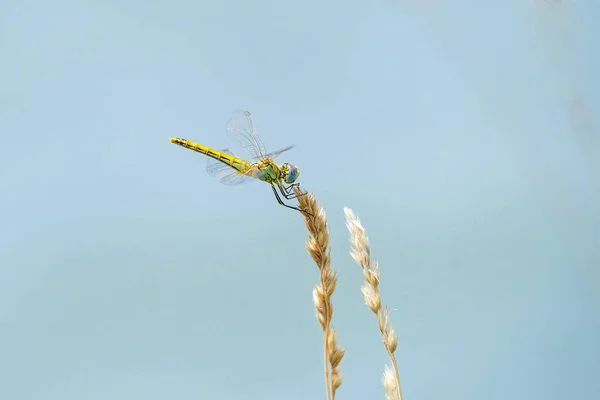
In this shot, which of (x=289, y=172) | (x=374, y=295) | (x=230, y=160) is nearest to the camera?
(x=374, y=295)

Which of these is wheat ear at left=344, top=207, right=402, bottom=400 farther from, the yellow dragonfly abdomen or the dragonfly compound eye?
the yellow dragonfly abdomen

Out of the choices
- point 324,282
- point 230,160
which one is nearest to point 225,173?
point 230,160

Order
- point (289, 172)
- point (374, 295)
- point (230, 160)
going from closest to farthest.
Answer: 1. point (374, 295)
2. point (289, 172)
3. point (230, 160)

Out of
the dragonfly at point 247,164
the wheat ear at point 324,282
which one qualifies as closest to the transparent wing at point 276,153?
the dragonfly at point 247,164

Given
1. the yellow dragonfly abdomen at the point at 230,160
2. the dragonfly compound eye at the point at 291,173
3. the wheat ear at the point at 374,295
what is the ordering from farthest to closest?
1. the yellow dragonfly abdomen at the point at 230,160
2. the dragonfly compound eye at the point at 291,173
3. the wheat ear at the point at 374,295

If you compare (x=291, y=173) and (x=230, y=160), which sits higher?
(x=230, y=160)

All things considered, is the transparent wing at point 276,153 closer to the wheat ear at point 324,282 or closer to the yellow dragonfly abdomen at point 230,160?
the yellow dragonfly abdomen at point 230,160

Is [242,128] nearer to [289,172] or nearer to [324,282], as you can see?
[289,172]
